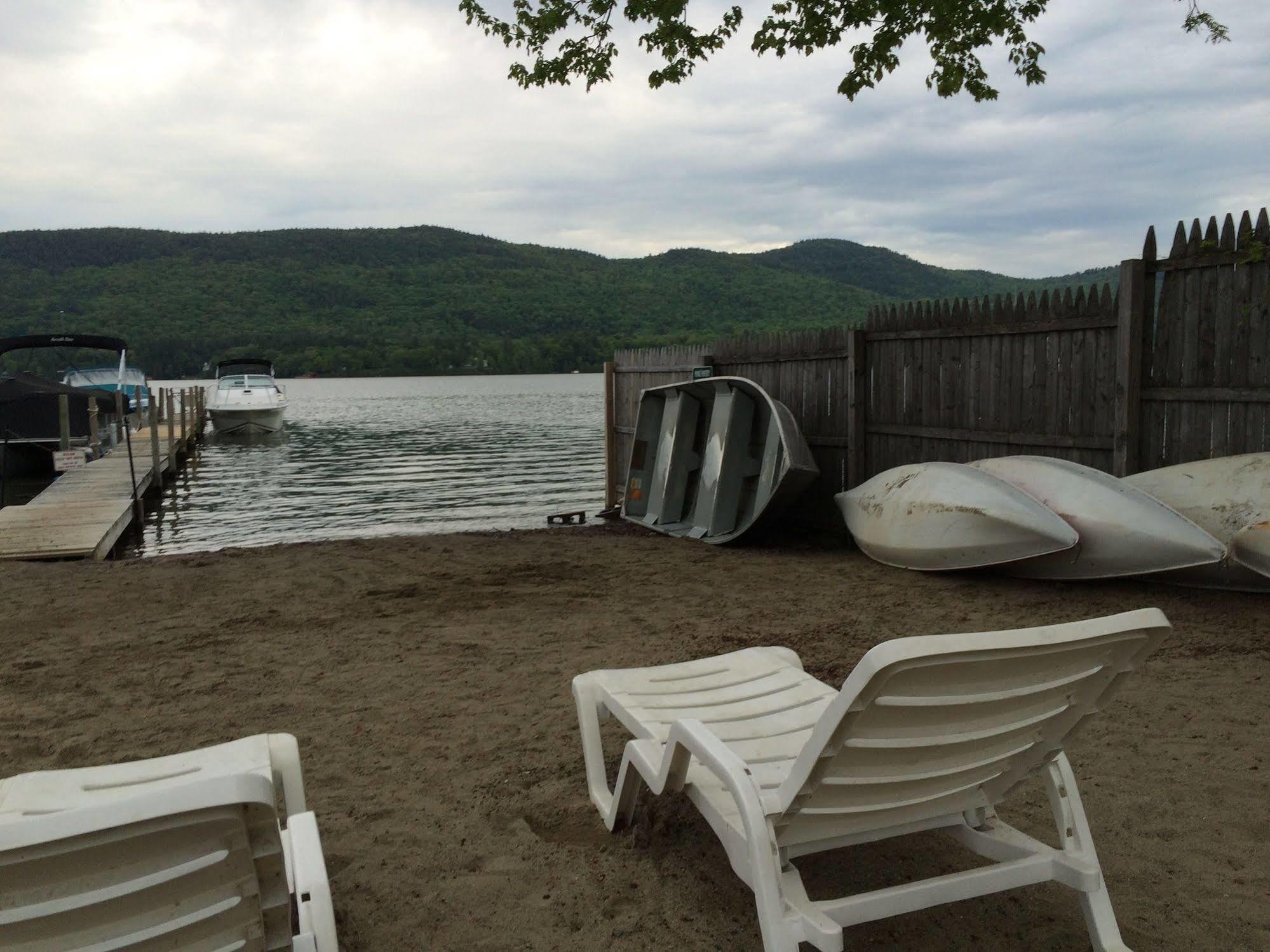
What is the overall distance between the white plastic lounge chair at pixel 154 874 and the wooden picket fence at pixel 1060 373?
7.04 m

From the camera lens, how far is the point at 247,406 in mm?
36969

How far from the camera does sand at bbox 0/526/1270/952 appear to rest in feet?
9.83

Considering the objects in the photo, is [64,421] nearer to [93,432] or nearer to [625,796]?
[93,432]

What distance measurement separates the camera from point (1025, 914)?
2965 mm

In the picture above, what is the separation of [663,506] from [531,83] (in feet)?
17.7

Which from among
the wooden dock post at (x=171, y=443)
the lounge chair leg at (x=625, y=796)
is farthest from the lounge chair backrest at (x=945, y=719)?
the wooden dock post at (x=171, y=443)

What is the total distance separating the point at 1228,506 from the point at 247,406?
35.7 meters

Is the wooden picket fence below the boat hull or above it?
above

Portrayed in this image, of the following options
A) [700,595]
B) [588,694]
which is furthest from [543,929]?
[700,595]

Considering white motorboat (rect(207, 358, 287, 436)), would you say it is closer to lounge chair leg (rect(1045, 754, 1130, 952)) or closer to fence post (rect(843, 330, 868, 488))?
fence post (rect(843, 330, 868, 488))

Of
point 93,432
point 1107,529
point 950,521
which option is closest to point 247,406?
point 93,432

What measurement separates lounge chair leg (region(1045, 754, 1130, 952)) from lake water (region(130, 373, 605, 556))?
40.4ft

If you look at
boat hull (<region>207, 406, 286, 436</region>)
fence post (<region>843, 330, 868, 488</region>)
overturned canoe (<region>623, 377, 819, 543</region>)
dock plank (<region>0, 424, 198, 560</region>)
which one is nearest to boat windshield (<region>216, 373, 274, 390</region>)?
boat hull (<region>207, 406, 286, 436</region>)

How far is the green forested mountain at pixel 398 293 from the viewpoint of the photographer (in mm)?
67938
